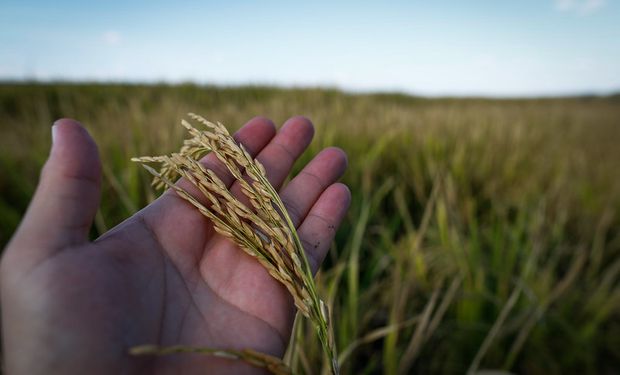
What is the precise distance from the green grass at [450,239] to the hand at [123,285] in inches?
11.4

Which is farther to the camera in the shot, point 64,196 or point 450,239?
point 450,239

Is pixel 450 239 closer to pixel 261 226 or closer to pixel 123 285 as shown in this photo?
pixel 261 226

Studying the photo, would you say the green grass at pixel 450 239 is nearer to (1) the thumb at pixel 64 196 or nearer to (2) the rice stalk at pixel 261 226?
(2) the rice stalk at pixel 261 226

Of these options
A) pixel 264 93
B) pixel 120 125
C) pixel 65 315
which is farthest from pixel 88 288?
pixel 264 93

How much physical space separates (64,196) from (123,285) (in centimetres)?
20

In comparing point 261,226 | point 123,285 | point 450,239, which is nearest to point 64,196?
point 123,285

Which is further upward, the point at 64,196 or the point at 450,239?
the point at 64,196

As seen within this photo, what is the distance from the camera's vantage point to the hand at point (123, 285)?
25.3 inches

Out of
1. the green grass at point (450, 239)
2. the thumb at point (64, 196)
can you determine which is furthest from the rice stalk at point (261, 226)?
the green grass at point (450, 239)

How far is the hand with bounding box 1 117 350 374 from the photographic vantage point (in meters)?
0.64

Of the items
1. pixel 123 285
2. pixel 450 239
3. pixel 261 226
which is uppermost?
pixel 261 226

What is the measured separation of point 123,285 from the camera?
74 cm

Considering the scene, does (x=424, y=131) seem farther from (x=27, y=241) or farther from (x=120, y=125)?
(x=27, y=241)

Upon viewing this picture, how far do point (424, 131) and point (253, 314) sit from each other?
9.01ft
